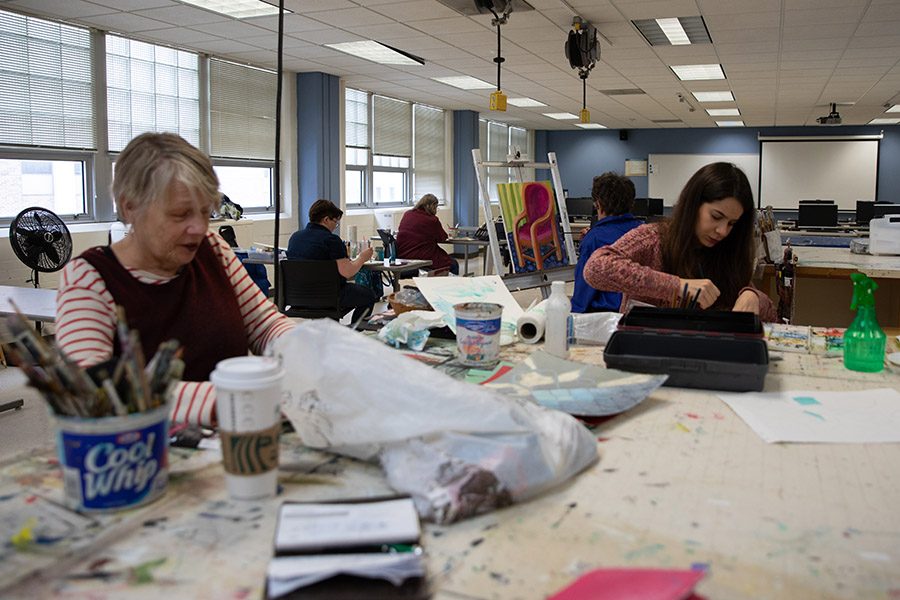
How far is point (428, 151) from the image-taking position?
40.4 feet

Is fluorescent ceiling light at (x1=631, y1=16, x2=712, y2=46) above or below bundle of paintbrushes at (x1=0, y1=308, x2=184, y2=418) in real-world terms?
above

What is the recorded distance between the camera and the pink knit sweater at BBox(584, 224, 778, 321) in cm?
237

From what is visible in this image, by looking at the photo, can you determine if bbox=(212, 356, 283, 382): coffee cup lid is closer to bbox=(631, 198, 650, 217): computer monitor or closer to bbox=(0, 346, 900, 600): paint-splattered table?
bbox=(0, 346, 900, 600): paint-splattered table

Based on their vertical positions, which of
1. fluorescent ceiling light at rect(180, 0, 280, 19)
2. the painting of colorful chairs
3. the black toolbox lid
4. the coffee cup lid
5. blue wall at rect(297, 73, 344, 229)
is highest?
fluorescent ceiling light at rect(180, 0, 280, 19)

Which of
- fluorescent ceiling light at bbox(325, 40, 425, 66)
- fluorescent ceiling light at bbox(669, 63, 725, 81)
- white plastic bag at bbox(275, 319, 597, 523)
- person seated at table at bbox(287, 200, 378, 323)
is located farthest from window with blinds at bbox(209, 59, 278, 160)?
white plastic bag at bbox(275, 319, 597, 523)

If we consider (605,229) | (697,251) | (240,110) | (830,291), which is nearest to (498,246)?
(605,229)

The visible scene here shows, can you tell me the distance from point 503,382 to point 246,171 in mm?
7527

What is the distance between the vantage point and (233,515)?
951mm

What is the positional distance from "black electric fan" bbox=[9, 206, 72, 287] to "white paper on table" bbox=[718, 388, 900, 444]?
15.3 ft

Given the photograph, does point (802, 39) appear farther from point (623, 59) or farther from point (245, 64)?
point (245, 64)

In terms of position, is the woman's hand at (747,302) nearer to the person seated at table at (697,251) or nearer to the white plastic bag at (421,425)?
the person seated at table at (697,251)

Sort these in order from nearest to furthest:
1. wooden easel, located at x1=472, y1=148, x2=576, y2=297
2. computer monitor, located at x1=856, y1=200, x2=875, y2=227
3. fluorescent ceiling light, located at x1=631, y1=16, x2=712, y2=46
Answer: wooden easel, located at x1=472, y1=148, x2=576, y2=297
fluorescent ceiling light, located at x1=631, y1=16, x2=712, y2=46
computer monitor, located at x1=856, y1=200, x2=875, y2=227

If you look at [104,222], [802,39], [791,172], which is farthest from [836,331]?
[791,172]

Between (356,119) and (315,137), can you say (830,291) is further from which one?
(356,119)
